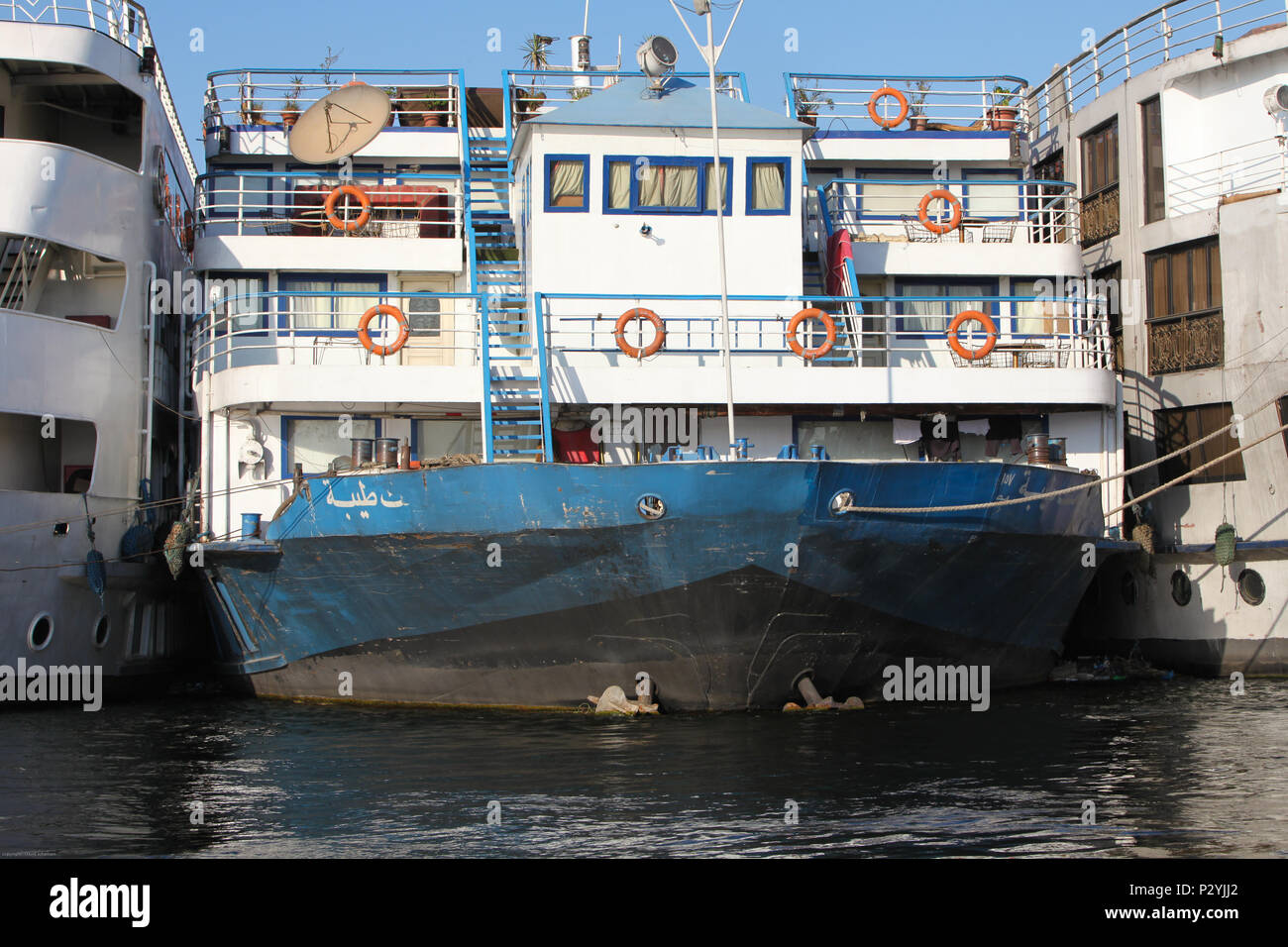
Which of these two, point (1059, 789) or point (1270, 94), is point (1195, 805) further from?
point (1270, 94)

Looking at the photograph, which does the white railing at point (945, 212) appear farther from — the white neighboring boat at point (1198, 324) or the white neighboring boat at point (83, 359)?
the white neighboring boat at point (83, 359)

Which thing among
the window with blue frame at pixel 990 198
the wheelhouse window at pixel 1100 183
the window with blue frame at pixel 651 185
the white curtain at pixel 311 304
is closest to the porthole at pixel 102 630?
the white curtain at pixel 311 304

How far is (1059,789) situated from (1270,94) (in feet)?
48.0

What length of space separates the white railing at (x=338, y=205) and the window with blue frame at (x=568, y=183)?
7.43 feet

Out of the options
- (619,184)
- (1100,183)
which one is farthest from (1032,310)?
(619,184)

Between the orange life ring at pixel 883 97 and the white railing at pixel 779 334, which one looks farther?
the orange life ring at pixel 883 97

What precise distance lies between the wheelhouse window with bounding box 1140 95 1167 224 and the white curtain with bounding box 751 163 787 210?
26.5 feet

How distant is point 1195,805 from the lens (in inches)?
378

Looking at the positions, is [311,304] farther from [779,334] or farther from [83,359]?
[779,334]

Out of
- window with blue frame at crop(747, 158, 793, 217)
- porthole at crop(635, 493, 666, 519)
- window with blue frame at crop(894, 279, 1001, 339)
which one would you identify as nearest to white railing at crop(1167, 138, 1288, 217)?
window with blue frame at crop(894, 279, 1001, 339)

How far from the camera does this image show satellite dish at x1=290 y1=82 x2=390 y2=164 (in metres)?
19.5

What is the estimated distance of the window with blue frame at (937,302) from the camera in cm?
1972

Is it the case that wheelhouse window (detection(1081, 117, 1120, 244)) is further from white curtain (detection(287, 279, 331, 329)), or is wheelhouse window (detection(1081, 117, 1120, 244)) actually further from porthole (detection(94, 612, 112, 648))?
porthole (detection(94, 612, 112, 648))
